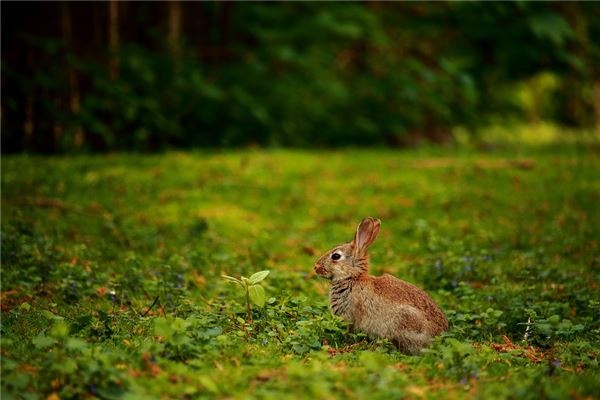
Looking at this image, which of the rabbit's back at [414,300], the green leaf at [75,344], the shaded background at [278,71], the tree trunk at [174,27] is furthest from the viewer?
the tree trunk at [174,27]

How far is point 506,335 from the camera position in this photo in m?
5.79

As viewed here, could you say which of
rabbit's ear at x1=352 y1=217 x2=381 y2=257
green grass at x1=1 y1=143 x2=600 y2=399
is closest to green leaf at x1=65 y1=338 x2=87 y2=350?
green grass at x1=1 y1=143 x2=600 y2=399

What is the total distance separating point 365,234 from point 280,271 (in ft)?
5.88

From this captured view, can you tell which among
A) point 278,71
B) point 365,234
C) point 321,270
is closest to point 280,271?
point 321,270

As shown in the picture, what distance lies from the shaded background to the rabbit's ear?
7.94 m

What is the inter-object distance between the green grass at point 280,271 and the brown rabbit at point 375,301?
0.14 meters

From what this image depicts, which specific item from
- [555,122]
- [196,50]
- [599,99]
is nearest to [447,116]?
[555,122]

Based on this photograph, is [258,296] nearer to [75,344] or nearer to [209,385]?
[209,385]

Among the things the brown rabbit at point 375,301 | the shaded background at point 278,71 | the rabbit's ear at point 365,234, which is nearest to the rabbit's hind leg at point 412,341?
the brown rabbit at point 375,301

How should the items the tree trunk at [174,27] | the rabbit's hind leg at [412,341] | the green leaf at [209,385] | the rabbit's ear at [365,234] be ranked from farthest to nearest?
the tree trunk at [174,27], the rabbit's ear at [365,234], the rabbit's hind leg at [412,341], the green leaf at [209,385]

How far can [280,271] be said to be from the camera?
7.34 meters

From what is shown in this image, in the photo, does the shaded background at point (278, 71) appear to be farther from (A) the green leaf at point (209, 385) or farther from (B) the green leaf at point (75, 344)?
(A) the green leaf at point (209, 385)

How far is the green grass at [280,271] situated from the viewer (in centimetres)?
426

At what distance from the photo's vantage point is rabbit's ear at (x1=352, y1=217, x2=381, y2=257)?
5.74m
